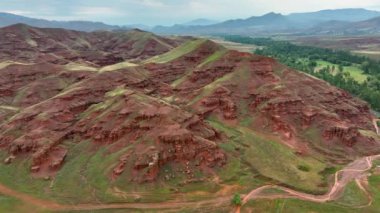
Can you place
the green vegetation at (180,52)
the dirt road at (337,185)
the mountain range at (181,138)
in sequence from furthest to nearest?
the green vegetation at (180,52), the mountain range at (181,138), the dirt road at (337,185)

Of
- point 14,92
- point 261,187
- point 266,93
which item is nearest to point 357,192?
point 261,187

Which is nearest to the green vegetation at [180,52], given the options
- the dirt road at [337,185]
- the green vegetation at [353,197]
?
the dirt road at [337,185]

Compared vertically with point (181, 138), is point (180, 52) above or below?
above

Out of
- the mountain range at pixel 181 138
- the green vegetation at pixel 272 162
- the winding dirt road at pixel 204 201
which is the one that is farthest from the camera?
the green vegetation at pixel 272 162

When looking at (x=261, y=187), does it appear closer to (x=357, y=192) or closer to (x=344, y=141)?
(x=357, y=192)

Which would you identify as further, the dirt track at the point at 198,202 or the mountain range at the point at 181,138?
the mountain range at the point at 181,138

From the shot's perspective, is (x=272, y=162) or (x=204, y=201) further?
(x=272, y=162)

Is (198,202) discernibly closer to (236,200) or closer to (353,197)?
(236,200)

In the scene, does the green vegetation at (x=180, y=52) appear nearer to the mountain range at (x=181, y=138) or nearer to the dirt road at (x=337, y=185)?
the mountain range at (x=181, y=138)

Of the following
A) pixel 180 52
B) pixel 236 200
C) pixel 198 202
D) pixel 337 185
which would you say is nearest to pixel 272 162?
pixel 337 185

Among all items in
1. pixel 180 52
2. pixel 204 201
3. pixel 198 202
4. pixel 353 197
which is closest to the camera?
pixel 198 202

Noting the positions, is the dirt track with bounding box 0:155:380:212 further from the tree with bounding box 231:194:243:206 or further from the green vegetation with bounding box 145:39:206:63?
the green vegetation with bounding box 145:39:206:63
